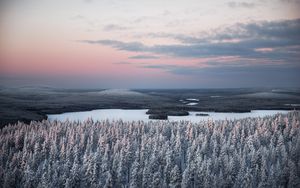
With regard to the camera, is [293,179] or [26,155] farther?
[26,155]

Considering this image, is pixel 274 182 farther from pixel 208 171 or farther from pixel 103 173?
pixel 103 173

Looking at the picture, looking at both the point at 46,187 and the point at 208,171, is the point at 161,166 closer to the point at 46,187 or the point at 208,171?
the point at 208,171

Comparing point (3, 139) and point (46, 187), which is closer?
point (46, 187)

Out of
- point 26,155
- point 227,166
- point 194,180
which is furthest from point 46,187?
point 227,166

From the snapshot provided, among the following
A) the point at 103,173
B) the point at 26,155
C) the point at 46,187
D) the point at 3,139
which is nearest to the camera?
the point at 46,187

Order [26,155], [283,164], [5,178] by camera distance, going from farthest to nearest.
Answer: [26,155], [283,164], [5,178]

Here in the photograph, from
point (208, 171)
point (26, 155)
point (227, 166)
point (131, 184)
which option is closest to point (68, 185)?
point (131, 184)

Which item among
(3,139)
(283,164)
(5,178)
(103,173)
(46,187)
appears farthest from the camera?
(3,139)

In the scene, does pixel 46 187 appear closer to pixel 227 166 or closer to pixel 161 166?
pixel 161 166

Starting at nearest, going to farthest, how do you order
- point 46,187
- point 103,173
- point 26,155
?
1. point 46,187
2. point 103,173
3. point 26,155
